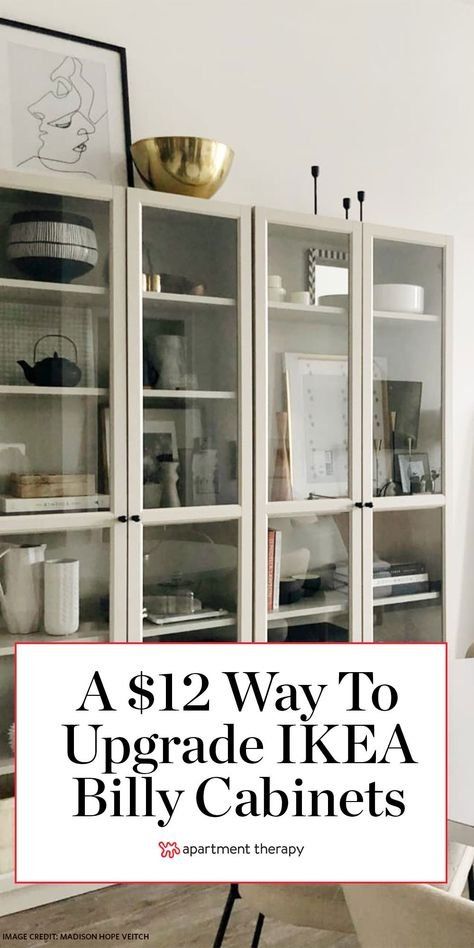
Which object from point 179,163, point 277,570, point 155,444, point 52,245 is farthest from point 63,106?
point 277,570

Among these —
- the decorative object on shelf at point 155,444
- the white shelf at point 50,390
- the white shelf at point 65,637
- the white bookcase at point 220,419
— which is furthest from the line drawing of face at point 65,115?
the white shelf at point 65,637

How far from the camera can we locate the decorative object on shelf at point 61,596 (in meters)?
2.21

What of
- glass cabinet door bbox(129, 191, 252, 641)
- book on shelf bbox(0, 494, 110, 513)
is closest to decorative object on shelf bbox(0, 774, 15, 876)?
glass cabinet door bbox(129, 191, 252, 641)

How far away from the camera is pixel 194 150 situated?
236 cm

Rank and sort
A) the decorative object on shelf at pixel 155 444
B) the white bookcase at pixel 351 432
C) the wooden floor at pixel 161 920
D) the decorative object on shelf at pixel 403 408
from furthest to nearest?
the decorative object on shelf at pixel 403 408 → the white bookcase at pixel 351 432 → the decorative object on shelf at pixel 155 444 → the wooden floor at pixel 161 920

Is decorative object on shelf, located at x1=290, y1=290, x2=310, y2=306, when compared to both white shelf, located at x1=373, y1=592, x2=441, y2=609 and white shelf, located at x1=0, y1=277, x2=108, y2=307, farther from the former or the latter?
white shelf, located at x1=373, y1=592, x2=441, y2=609

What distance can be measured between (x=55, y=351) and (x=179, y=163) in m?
0.65

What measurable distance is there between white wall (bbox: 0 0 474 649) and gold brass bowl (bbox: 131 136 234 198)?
0.85 ft

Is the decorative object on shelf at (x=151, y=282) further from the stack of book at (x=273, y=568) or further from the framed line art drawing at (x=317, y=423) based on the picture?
the stack of book at (x=273, y=568)

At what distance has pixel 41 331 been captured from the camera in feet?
7.09

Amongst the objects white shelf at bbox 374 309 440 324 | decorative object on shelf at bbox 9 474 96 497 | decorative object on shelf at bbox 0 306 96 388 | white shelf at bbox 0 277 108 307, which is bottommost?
decorative object on shelf at bbox 9 474 96 497

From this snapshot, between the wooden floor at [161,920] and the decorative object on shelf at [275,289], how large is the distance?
163 cm

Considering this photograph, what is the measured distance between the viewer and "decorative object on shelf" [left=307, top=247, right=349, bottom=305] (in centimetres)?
254

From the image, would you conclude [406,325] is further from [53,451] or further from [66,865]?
[66,865]
